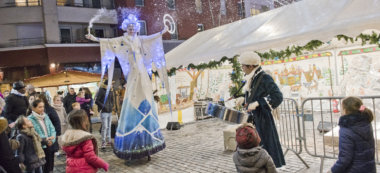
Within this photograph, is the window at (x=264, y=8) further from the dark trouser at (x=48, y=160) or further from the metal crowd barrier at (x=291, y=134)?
the dark trouser at (x=48, y=160)

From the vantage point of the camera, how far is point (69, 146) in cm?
313

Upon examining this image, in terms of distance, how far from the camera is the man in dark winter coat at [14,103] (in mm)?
5254

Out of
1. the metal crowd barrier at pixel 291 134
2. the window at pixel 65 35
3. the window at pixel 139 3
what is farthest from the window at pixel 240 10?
the metal crowd barrier at pixel 291 134

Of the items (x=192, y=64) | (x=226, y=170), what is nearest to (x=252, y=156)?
(x=226, y=170)

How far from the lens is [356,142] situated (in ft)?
8.98

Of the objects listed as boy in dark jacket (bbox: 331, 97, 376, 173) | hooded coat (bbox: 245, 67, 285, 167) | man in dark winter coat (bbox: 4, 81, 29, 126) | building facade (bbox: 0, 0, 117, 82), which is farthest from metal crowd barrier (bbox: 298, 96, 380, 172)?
building facade (bbox: 0, 0, 117, 82)

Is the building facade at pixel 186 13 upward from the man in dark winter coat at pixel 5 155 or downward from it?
upward

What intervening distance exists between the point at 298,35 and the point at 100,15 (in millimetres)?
17890

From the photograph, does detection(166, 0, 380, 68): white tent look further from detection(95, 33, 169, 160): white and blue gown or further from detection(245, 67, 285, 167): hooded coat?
detection(245, 67, 285, 167): hooded coat

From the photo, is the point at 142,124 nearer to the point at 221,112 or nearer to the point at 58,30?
the point at 221,112

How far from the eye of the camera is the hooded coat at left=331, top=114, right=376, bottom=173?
8.95ft

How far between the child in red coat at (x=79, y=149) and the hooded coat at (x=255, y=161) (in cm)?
161

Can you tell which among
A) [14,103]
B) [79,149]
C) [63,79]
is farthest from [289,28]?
[63,79]

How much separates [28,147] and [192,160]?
2848 millimetres
